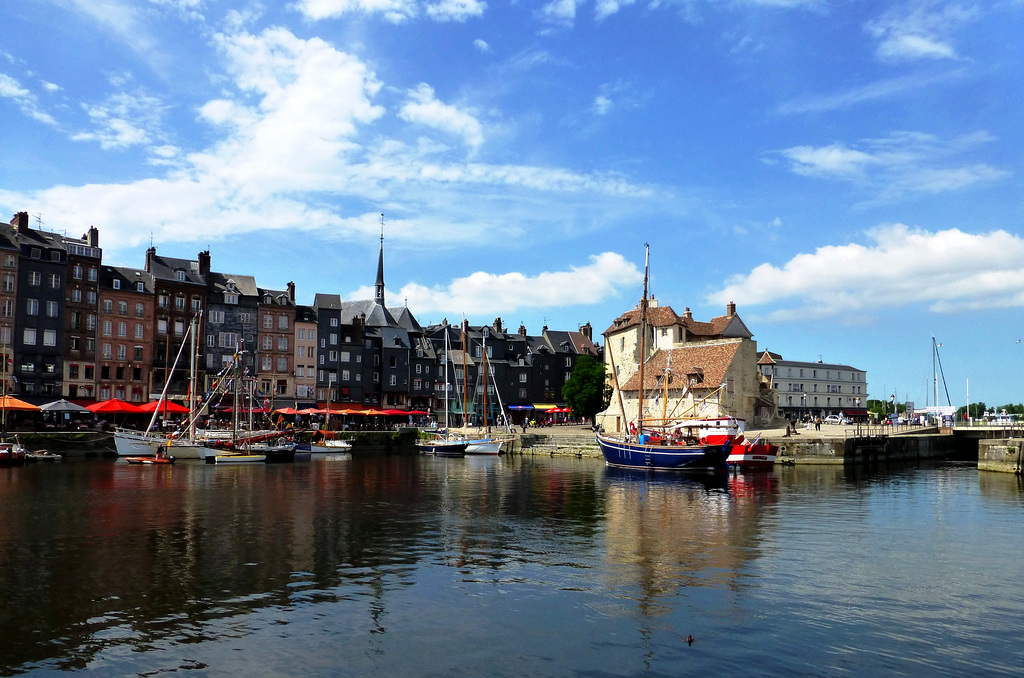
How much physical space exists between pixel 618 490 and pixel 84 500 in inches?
1066

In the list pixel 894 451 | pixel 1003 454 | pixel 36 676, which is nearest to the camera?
pixel 36 676

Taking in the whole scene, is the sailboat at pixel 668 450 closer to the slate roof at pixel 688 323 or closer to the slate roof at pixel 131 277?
the slate roof at pixel 688 323

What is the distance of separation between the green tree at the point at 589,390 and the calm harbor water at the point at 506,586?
64728mm

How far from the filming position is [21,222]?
276ft

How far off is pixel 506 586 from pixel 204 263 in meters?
88.4

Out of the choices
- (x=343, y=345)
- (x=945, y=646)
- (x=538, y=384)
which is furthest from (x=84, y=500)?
(x=538, y=384)

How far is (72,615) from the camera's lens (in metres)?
16.6

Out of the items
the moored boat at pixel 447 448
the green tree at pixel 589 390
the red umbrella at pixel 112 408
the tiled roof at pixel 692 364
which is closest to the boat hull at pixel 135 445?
the red umbrella at pixel 112 408

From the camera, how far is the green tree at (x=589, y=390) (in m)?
104

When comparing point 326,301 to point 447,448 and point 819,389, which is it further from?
point 819,389

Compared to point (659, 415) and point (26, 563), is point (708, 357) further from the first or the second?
point (26, 563)

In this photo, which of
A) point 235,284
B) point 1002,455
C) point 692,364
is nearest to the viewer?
point 1002,455

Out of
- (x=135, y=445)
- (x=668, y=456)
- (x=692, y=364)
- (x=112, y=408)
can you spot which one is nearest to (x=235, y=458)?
(x=135, y=445)

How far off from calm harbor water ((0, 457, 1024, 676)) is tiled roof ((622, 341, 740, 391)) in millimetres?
41295
